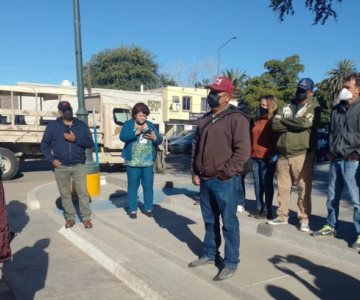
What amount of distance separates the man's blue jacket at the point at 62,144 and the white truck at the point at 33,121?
5883 millimetres

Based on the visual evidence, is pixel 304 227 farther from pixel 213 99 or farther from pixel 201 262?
pixel 213 99

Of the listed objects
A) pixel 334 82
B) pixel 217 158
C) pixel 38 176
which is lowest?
pixel 38 176

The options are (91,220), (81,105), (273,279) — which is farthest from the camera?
(81,105)

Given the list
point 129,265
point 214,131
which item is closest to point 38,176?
point 129,265

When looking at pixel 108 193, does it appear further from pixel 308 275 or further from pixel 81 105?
pixel 308 275

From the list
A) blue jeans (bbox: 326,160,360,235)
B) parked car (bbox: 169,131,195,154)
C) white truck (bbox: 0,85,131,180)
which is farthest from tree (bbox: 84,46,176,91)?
blue jeans (bbox: 326,160,360,235)

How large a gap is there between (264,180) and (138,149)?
6.52 ft

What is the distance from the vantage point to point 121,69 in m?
60.0

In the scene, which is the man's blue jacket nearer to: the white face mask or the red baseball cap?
the red baseball cap

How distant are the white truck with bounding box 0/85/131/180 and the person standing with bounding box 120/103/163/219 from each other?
570 cm

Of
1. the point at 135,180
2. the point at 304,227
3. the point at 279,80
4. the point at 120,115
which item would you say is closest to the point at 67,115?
the point at 135,180

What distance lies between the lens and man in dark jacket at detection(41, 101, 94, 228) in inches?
245

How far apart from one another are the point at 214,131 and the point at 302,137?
149cm

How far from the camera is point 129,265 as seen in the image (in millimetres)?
4664
